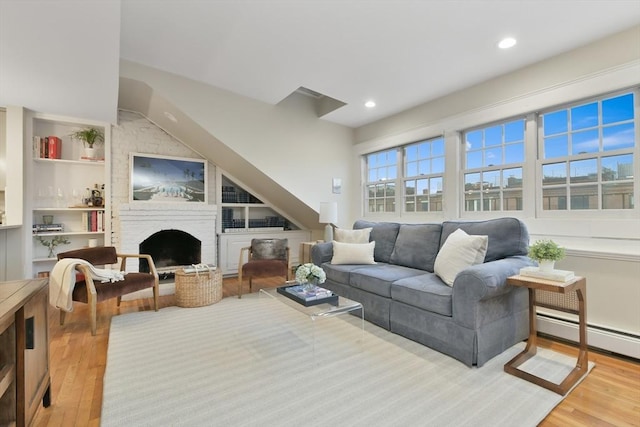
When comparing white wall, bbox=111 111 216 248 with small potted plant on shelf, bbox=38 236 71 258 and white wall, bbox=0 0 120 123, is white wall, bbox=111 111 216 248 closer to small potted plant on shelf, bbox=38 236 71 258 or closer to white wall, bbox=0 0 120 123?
small potted plant on shelf, bbox=38 236 71 258

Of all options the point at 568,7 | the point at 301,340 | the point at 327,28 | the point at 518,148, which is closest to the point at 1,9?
the point at 327,28

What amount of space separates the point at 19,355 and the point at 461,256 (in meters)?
2.83

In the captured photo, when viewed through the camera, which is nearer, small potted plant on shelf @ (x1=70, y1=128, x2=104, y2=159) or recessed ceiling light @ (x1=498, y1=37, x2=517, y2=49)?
recessed ceiling light @ (x1=498, y1=37, x2=517, y2=49)

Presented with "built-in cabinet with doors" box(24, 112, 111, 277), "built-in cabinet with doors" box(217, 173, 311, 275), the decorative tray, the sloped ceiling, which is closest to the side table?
the decorative tray

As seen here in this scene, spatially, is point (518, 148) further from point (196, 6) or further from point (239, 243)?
point (239, 243)

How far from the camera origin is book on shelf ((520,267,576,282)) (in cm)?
198

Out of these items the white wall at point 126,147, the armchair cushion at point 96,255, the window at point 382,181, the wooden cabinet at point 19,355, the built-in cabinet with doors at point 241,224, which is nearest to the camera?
the wooden cabinet at point 19,355

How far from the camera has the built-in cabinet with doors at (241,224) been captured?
200 inches

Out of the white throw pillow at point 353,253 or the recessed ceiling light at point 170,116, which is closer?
the white throw pillow at point 353,253

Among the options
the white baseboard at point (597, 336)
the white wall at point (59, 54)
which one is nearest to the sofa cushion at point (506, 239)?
the white baseboard at point (597, 336)

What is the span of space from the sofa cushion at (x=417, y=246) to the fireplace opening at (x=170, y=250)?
3138 mm

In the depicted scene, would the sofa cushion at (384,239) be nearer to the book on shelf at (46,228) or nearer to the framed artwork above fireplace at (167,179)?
the framed artwork above fireplace at (167,179)

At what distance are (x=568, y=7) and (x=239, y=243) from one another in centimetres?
482

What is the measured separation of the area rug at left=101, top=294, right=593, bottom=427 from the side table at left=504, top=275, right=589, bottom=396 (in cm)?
6
